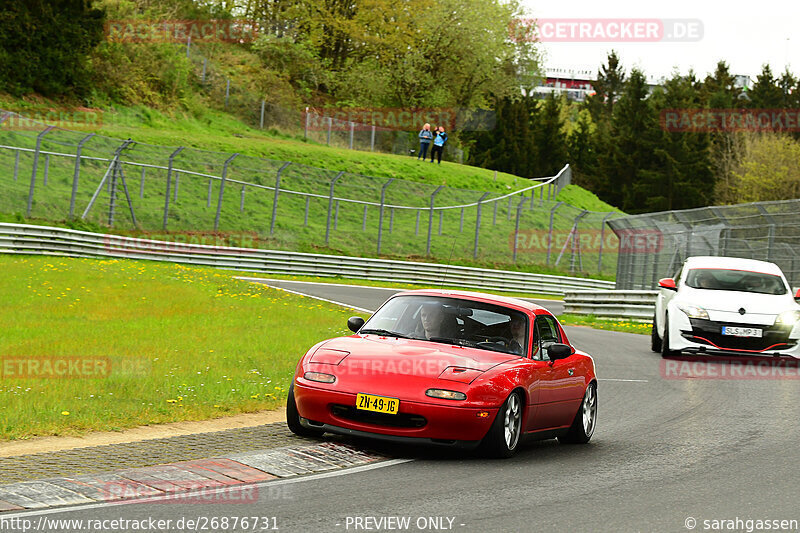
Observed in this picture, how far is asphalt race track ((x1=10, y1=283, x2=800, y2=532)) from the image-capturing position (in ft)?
21.1

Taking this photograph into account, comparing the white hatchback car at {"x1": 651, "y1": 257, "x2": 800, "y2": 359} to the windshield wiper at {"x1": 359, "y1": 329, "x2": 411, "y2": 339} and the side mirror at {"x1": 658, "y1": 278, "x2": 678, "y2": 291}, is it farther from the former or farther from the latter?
the windshield wiper at {"x1": 359, "y1": 329, "x2": 411, "y2": 339}

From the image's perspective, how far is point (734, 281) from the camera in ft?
60.2

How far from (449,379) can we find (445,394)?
149 millimetres

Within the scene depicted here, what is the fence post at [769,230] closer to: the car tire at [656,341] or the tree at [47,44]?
the car tire at [656,341]

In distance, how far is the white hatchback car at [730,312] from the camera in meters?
17.0

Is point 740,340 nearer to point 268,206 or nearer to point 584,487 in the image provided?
point 584,487

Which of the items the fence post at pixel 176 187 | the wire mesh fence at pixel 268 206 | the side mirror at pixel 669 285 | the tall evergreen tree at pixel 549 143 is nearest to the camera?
the side mirror at pixel 669 285

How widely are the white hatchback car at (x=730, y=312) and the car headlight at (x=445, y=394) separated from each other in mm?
9691

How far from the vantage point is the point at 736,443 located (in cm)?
1002

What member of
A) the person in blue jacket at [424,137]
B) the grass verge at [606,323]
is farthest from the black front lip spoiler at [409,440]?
the person in blue jacket at [424,137]

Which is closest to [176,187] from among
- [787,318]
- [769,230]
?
[769,230]

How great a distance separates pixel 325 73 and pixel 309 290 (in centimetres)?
4106

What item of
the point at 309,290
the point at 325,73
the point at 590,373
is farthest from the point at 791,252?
the point at 325,73

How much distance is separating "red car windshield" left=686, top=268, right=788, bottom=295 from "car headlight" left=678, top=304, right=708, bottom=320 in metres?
0.81
